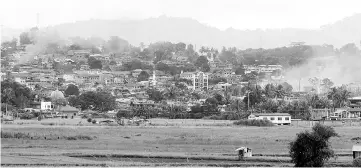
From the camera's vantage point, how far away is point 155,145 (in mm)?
38688

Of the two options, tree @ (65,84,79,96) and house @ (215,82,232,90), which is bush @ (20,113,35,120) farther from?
house @ (215,82,232,90)

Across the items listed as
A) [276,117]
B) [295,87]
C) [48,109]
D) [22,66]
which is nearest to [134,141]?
[276,117]

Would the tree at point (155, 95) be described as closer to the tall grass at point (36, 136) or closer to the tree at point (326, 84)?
the tree at point (326, 84)

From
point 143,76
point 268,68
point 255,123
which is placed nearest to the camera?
point 255,123

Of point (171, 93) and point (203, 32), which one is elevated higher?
point (203, 32)

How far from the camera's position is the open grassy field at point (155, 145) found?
31812 mm

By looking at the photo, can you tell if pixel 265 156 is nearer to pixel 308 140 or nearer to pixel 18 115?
pixel 308 140

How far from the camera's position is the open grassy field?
3181 centimetres

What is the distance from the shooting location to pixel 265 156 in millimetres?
33281

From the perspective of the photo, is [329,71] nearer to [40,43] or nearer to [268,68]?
[268,68]

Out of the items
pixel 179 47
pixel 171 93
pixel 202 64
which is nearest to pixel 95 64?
pixel 202 64

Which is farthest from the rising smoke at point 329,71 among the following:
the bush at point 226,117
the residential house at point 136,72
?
the bush at point 226,117

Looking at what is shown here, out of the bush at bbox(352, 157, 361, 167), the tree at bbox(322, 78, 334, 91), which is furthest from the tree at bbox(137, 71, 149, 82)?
the bush at bbox(352, 157, 361, 167)

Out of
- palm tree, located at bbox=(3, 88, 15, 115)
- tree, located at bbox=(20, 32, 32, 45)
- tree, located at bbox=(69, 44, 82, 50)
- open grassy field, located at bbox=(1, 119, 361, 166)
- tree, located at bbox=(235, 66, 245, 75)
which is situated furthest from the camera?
tree, located at bbox=(20, 32, 32, 45)
